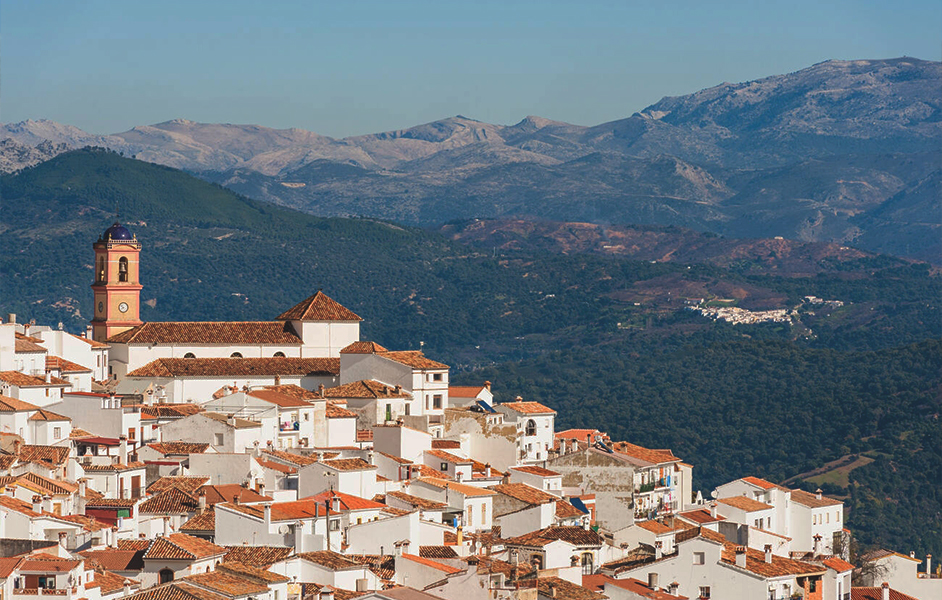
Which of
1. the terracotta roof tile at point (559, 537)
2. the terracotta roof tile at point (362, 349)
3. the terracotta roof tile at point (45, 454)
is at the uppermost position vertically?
the terracotta roof tile at point (362, 349)

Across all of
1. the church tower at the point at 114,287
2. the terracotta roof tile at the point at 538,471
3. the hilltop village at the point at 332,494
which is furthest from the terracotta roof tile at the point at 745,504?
the church tower at the point at 114,287

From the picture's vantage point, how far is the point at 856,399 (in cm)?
15888

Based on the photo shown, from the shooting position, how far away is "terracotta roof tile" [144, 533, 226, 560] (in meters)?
41.3

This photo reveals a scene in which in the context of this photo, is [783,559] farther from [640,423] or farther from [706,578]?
[640,423]

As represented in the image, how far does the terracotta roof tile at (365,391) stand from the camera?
69.0 metres

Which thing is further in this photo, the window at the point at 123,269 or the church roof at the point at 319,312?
the window at the point at 123,269

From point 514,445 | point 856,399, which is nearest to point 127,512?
point 514,445

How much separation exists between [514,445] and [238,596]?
3171cm

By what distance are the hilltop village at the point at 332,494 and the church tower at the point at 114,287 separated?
1.78m

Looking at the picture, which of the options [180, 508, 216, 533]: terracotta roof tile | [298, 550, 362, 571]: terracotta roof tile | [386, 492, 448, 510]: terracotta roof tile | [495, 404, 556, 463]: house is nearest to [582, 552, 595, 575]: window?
[386, 492, 448, 510]: terracotta roof tile

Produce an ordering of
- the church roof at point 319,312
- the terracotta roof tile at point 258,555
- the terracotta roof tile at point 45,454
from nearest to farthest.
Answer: the terracotta roof tile at point 258,555 < the terracotta roof tile at point 45,454 < the church roof at point 319,312

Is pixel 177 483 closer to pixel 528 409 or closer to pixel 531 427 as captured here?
pixel 531 427

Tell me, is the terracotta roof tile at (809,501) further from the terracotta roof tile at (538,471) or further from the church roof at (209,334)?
the church roof at (209,334)

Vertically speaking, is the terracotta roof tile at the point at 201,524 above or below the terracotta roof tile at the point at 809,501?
above
